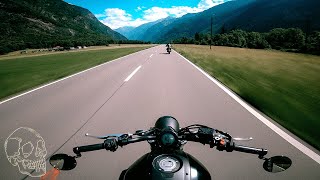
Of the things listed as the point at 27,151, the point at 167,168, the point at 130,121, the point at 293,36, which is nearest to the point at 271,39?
the point at 293,36

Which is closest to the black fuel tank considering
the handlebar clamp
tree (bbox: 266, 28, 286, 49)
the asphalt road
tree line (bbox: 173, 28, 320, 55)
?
the handlebar clamp

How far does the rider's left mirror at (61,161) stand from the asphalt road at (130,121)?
6.04 feet

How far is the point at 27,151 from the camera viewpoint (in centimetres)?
543

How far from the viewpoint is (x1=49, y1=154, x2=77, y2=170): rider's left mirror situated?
232 centimetres

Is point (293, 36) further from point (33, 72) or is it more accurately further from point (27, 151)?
point (27, 151)

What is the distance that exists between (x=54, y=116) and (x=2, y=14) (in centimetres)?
20711

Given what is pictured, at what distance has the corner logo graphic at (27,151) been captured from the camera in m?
→ 4.54

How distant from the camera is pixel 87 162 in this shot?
4.66 metres

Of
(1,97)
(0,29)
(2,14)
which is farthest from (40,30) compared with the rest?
(1,97)

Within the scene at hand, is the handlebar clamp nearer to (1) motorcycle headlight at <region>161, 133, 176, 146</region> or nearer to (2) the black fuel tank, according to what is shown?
(2) the black fuel tank

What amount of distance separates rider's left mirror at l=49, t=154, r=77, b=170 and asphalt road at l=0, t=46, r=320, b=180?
1841 millimetres

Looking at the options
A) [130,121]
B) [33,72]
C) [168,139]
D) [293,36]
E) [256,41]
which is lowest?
[256,41]

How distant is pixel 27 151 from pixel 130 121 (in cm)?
236

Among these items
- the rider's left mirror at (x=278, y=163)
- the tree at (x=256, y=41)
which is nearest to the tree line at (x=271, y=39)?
the tree at (x=256, y=41)
